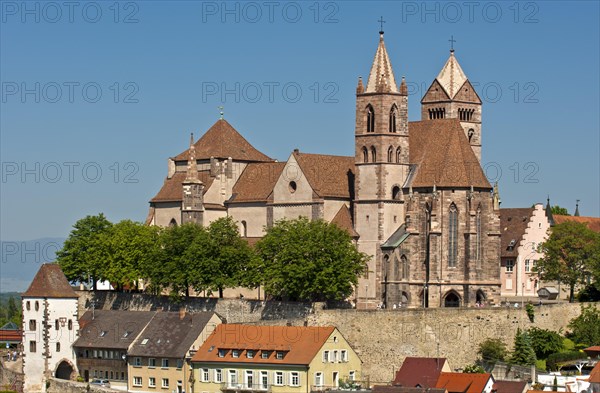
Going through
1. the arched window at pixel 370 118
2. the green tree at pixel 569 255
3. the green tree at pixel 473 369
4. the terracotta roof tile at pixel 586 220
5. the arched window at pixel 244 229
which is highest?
the arched window at pixel 370 118

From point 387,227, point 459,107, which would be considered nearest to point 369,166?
point 387,227

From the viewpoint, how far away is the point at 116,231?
120875 millimetres

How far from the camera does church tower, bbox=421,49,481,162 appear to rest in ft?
411

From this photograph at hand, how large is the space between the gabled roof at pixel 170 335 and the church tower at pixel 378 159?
1412cm

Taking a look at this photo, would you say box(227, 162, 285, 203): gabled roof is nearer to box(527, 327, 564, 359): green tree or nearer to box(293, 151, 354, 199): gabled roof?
box(293, 151, 354, 199): gabled roof

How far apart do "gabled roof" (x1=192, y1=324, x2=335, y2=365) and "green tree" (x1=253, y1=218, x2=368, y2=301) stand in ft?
19.2

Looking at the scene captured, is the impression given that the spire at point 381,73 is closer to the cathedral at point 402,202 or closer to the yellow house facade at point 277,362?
the cathedral at point 402,202

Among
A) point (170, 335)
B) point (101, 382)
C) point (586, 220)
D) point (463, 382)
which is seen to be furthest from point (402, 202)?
point (586, 220)

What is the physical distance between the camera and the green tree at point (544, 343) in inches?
3949

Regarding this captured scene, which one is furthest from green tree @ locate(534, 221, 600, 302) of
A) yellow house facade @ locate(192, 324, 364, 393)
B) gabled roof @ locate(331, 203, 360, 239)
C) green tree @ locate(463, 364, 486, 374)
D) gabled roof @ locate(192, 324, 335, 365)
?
gabled roof @ locate(192, 324, 335, 365)

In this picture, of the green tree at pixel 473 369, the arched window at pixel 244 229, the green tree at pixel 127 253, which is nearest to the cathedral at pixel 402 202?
the arched window at pixel 244 229

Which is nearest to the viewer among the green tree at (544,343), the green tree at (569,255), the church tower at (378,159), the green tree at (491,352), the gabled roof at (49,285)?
the green tree at (491,352)

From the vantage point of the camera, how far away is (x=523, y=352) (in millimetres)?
98562

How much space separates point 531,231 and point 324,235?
77.9ft
